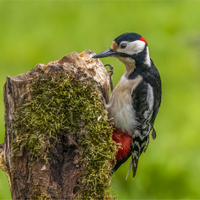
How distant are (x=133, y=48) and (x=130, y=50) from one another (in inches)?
1.4

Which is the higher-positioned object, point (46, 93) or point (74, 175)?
point (46, 93)

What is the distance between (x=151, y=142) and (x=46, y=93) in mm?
3021

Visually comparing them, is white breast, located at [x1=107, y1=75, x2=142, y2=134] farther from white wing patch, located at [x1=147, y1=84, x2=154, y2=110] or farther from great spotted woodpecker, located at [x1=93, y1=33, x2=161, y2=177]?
white wing patch, located at [x1=147, y1=84, x2=154, y2=110]

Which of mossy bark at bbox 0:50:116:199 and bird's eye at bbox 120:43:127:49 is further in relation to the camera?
bird's eye at bbox 120:43:127:49

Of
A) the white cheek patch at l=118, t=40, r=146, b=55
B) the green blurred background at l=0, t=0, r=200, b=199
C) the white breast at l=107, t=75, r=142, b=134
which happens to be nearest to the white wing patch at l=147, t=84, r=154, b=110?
the white breast at l=107, t=75, r=142, b=134

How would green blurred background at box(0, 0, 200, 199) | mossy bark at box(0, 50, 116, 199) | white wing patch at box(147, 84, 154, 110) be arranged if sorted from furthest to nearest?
green blurred background at box(0, 0, 200, 199)
white wing patch at box(147, 84, 154, 110)
mossy bark at box(0, 50, 116, 199)

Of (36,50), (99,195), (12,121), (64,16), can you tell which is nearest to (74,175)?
(99,195)

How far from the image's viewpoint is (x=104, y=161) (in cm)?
313

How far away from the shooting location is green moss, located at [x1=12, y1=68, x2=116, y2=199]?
9.63 feet

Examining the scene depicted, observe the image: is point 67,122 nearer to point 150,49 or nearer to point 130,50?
point 130,50

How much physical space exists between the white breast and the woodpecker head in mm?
170

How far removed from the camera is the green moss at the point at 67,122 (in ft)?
9.63

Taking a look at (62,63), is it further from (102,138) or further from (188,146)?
(188,146)

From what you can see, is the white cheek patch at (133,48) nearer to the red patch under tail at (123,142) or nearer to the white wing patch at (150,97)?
the white wing patch at (150,97)
